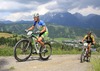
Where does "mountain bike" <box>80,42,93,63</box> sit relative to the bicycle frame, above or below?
below

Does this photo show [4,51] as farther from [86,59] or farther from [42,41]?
[86,59]

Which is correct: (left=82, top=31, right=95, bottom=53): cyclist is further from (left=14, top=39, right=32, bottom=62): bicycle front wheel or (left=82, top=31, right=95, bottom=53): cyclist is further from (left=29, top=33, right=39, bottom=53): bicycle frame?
(left=14, top=39, right=32, bottom=62): bicycle front wheel

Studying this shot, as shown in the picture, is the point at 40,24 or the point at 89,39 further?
the point at 89,39

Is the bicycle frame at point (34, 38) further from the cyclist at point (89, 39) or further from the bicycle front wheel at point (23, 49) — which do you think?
the cyclist at point (89, 39)

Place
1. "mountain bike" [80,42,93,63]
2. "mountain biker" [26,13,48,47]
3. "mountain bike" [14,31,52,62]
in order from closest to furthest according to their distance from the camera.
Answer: "mountain bike" [14,31,52,62]
"mountain biker" [26,13,48,47]
"mountain bike" [80,42,93,63]

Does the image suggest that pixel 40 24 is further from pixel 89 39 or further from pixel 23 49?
pixel 89 39

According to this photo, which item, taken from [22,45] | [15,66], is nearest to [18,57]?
[22,45]

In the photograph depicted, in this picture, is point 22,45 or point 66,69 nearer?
point 66,69

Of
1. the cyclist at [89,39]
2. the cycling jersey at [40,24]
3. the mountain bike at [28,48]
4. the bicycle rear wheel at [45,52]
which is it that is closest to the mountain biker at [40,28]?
the cycling jersey at [40,24]

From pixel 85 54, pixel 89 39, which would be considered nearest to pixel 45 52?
pixel 85 54

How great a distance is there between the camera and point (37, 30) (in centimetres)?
1477

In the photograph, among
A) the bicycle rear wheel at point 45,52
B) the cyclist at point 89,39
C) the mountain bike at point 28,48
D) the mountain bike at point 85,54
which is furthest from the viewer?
the cyclist at point 89,39

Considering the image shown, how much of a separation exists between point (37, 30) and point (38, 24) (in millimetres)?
426

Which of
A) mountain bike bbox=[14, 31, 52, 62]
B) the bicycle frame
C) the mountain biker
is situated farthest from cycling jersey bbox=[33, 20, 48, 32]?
the bicycle frame
